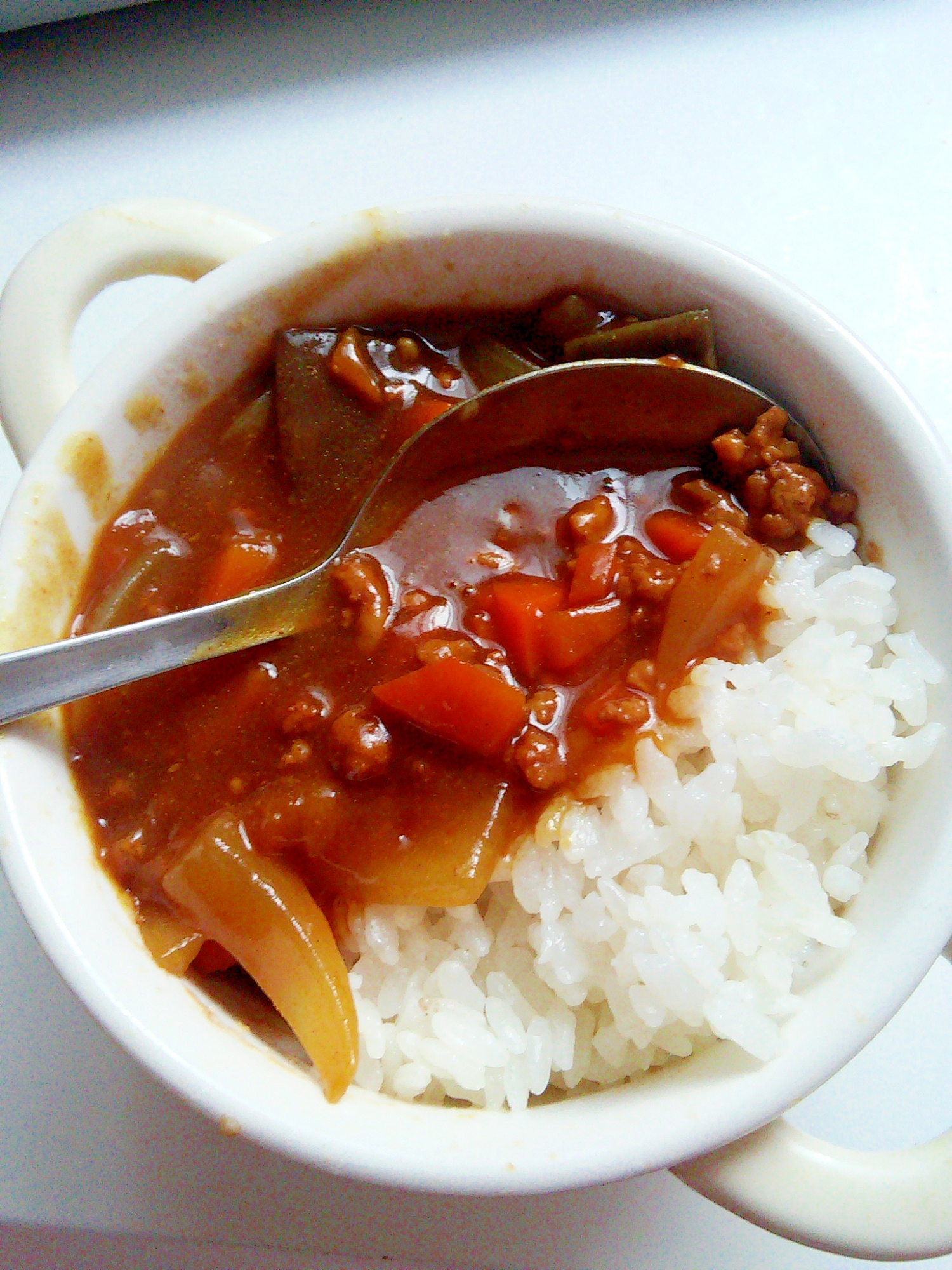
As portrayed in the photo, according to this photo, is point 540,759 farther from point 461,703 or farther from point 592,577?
point 592,577

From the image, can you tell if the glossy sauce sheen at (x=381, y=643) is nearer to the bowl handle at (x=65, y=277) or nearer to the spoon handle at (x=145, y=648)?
the spoon handle at (x=145, y=648)

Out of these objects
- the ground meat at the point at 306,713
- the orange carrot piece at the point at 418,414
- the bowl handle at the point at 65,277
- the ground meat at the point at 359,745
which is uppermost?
the bowl handle at the point at 65,277

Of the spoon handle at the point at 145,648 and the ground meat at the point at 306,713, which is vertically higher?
the spoon handle at the point at 145,648

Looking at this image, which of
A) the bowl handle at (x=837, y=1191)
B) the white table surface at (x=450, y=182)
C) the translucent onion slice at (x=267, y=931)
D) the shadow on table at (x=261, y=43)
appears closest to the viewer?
the bowl handle at (x=837, y=1191)

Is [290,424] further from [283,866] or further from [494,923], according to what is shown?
[494,923]

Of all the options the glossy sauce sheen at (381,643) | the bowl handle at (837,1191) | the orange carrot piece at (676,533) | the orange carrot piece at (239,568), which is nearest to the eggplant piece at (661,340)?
the glossy sauce sheen at (381,643)

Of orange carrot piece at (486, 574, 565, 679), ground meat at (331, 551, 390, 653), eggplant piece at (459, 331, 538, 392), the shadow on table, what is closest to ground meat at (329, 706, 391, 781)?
ground meat at (331, 551, 390, 653)

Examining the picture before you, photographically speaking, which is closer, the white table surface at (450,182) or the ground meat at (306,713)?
the ground meat at (306,713)

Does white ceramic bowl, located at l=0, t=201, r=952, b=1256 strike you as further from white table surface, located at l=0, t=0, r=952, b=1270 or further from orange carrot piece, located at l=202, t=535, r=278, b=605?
white table surface, located at l=0, t=0, r=952, b=1270
